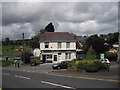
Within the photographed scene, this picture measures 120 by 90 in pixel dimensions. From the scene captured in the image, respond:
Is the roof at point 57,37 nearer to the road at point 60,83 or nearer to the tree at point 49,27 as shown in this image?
the road at point 60,83

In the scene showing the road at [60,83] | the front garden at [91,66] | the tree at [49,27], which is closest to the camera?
the road at [60,83]

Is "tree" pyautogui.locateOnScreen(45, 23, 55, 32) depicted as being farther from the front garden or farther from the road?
the road

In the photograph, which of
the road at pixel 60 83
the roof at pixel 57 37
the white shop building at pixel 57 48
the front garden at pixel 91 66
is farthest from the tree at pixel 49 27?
the road at pixel 60 83

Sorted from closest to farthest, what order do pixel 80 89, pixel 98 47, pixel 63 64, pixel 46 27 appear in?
pixel 80 89
pixel 63 64
pixel 98 47
pixel 46 27

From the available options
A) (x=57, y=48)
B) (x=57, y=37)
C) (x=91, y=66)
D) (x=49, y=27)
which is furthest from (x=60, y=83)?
(x=49, y=27)

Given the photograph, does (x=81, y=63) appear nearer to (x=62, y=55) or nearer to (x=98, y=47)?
(x=62, y=55)

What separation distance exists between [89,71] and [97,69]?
91cm

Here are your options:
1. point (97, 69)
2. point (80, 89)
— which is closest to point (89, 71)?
point (97, 69)

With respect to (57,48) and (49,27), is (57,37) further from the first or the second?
(49,27)

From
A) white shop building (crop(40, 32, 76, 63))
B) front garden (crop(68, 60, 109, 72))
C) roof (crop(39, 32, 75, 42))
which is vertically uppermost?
roof (crop(39, 32, 75, 42))

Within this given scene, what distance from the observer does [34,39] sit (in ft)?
258

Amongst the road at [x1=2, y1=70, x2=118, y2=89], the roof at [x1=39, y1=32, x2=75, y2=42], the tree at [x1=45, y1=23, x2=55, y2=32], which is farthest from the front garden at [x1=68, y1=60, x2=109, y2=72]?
the tree at [x1=45, y1=23, x2=55, y2=32]

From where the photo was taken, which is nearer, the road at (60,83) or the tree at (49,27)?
the road at (60,83)

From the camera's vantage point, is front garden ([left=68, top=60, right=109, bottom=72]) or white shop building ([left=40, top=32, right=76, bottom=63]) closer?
front garden ([left=68, top=60, right=109, bottom=72])
